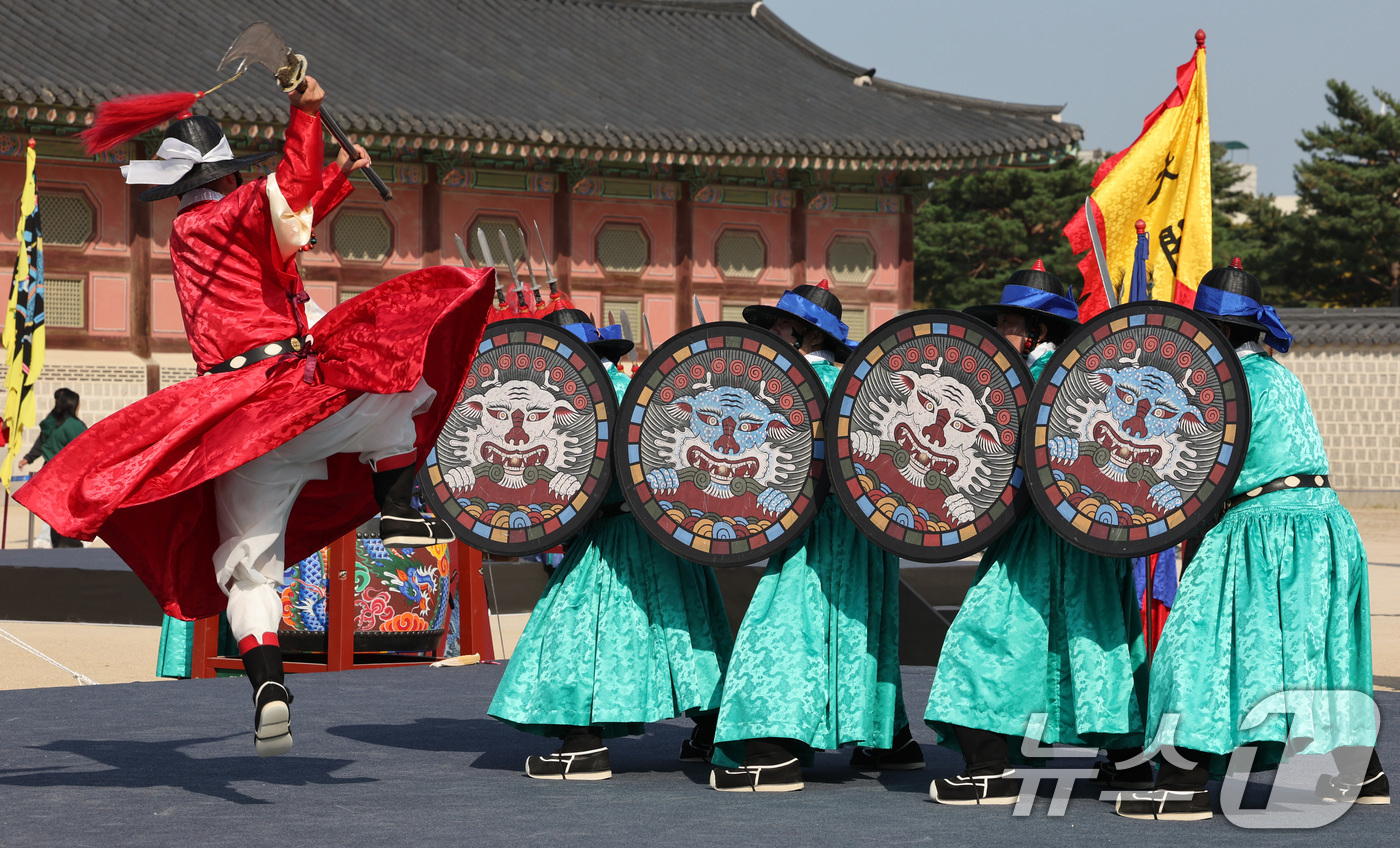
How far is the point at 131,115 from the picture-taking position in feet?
13.8

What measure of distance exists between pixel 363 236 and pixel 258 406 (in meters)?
13.3

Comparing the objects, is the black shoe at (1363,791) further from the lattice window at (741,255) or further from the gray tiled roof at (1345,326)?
the gray tiled roof at (1345,326)

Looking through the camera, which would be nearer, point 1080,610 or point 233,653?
point 1080,610

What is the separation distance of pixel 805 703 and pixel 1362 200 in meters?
24.3

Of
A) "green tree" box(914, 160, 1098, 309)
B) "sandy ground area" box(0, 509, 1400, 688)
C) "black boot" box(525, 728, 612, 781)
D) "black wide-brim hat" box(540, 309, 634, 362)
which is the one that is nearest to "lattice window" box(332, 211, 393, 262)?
"sandy ground area" box(0, 509, 1400, 688)

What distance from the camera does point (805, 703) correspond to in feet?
14.3

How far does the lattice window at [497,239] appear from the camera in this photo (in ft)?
55.9

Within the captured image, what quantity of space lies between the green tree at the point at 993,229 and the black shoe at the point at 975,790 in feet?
88.0

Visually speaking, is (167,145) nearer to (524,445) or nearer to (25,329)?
(524,445)

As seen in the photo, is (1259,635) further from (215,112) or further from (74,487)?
(215,112)

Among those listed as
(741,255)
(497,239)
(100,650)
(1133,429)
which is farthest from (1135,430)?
(741,255)

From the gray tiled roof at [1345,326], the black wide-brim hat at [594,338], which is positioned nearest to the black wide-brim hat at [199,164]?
the black wide-brim hat at [594,338]

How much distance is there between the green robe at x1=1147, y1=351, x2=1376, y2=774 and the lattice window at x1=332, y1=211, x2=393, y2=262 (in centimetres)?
1378

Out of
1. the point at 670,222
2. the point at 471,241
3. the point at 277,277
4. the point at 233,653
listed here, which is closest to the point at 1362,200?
the point at 670,222
